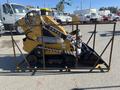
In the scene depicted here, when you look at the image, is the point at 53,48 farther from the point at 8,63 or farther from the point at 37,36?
the point at 8,63

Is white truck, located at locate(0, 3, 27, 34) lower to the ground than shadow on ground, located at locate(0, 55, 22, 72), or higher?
higher

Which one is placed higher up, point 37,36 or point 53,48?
point 37,36

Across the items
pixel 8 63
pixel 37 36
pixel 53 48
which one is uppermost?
pixel 37 36

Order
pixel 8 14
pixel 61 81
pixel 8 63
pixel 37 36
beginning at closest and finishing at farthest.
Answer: pixel 61 81
pixel 37 36
pixel 8 63
pixel 8 14

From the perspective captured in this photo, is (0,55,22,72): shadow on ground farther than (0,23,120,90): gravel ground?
Yes

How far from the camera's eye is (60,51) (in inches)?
288

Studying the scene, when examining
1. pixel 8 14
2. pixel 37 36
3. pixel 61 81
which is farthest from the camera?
pixel 8 14

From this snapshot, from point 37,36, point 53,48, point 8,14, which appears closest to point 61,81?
point 53,48

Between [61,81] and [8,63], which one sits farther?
[8,63]

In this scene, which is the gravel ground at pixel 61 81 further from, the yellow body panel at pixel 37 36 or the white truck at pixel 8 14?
the white truck at pixel 8 14

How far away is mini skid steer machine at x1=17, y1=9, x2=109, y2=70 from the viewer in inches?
282

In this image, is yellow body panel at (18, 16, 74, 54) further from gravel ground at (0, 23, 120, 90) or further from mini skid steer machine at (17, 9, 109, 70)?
gravel ground at (0, 23, 120, 90)

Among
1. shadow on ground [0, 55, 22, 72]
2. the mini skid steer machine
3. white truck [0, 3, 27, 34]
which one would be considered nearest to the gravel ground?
shadow on ground [0, 55, 22, 72]

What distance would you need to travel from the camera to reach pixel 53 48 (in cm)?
734
